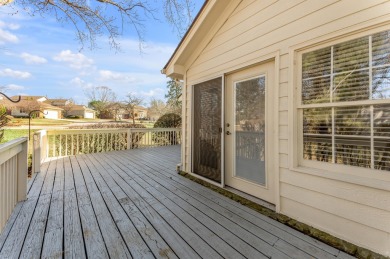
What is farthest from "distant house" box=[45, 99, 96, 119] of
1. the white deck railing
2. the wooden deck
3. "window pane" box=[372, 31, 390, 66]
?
"window pane" box=[372, 31, 390, 66]

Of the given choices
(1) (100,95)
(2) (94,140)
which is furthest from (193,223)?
(1) (100,95)

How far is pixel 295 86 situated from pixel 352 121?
2.20 ft

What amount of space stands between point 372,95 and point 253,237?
173cm

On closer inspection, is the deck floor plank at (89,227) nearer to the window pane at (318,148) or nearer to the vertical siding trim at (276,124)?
the vertical siding trim at (276,124)

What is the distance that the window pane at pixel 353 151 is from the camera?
5.58ft

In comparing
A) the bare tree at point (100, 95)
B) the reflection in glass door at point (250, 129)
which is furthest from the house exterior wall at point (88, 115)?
the reflection in glass door at point (250, 129)

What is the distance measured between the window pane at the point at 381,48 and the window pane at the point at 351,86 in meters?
0.11

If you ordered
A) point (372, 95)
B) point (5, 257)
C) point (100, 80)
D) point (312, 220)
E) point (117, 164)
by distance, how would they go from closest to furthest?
point (5, 257)
point (372, 95)
point (312, 220)
point (117, 164)
point (100, 80)

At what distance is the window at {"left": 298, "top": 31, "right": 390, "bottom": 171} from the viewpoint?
1612mm

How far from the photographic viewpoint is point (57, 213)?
2.34 metres

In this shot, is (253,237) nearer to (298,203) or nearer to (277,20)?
(298,203)

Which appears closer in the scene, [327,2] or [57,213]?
[327,2]

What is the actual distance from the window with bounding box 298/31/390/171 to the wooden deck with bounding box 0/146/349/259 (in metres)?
0.93

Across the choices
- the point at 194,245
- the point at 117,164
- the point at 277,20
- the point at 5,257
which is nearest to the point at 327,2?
the point at 277,20
